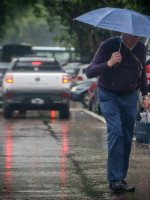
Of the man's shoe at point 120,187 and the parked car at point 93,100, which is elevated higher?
the man's shoe at point 120,187

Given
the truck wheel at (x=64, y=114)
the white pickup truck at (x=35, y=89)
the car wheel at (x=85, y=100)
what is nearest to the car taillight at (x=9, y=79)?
the white pickup truck at (x=35, y=89)

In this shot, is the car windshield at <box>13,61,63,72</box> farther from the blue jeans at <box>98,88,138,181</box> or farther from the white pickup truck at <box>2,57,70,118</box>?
the blue jeans at <box>98,88,138,181</box>

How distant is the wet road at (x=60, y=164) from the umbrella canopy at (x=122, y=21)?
1651 millimetres

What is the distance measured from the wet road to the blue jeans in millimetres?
265

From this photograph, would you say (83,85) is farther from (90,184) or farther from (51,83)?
(90,184)

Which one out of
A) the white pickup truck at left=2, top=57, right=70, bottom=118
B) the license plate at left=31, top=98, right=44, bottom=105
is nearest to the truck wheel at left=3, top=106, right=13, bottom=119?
the white pickup truck at left=2, top=57, right=70, bottom=118

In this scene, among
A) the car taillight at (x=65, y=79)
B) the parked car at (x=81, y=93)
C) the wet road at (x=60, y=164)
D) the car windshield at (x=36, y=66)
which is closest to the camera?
the wet road at (x=60, y=164)

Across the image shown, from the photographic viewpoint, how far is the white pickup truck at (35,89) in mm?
19672

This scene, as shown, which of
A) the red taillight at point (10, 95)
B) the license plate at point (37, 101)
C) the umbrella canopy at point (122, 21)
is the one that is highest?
the umbrella canopy at point (122, 21)

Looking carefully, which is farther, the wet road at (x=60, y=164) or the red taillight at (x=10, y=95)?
the red taillight at (x=10, y=95)

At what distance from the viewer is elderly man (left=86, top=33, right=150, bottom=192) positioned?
803cm

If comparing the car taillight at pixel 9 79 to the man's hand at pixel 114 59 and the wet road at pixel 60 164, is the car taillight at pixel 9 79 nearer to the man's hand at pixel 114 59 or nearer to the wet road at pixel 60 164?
the wet road at pixel 60 164

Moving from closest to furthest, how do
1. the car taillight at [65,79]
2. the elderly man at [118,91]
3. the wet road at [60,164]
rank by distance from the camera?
the wet road at [60,164] → the elderly man at [118,91] → the car taillight at [65,79]

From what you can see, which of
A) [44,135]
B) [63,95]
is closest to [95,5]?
[63,95]
